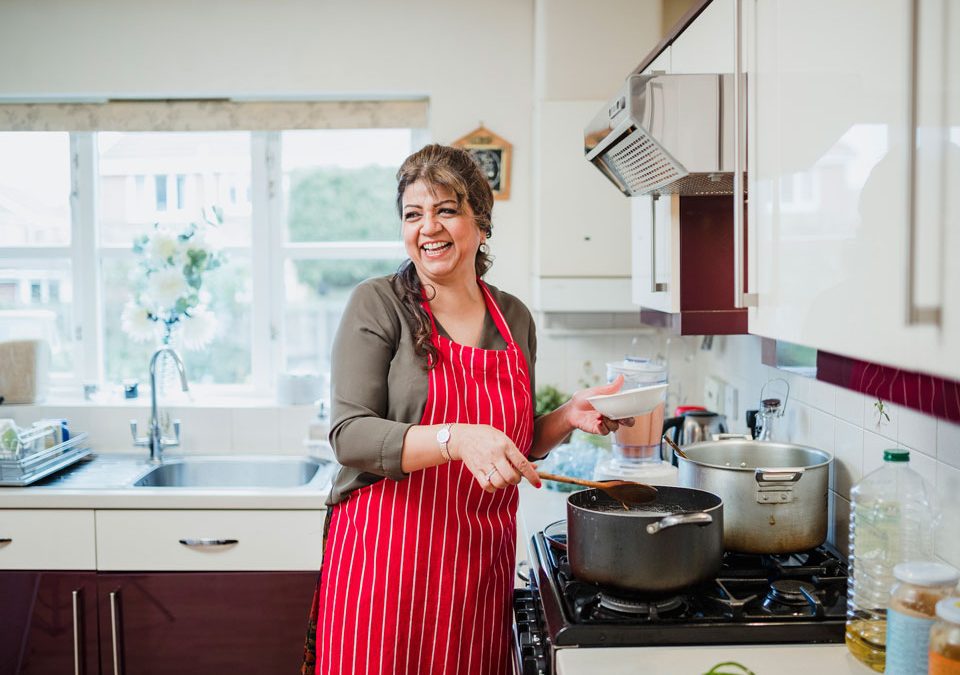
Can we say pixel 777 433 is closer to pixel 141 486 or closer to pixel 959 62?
pixel 959 62

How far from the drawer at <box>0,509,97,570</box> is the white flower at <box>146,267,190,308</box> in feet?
2.71

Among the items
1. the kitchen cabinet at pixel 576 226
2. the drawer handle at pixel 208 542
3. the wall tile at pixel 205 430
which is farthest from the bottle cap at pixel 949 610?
the wall tile at pixel 205 430

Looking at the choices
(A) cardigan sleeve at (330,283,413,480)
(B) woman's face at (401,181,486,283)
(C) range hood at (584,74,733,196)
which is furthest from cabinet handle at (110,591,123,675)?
(C) range hood at (584,74,733,196)

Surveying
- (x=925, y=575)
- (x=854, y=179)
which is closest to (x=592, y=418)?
(x=925, y=575)

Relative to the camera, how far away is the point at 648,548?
4.51ft

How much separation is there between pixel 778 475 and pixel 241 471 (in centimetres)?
203

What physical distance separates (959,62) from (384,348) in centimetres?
113

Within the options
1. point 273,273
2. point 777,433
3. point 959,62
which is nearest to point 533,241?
point 273,273

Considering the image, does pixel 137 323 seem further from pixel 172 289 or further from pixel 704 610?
pixel 704 610

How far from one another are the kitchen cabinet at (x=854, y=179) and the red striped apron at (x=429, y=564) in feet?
1.95

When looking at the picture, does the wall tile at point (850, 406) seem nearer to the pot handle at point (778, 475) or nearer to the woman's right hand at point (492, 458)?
the pot handle at point (778, 475)

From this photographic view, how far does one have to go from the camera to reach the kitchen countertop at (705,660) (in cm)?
124

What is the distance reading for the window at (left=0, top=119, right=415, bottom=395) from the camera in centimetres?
328

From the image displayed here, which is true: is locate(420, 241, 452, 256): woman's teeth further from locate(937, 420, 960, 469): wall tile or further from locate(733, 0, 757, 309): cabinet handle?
locate(937, 420, 960, 469): wall tile
